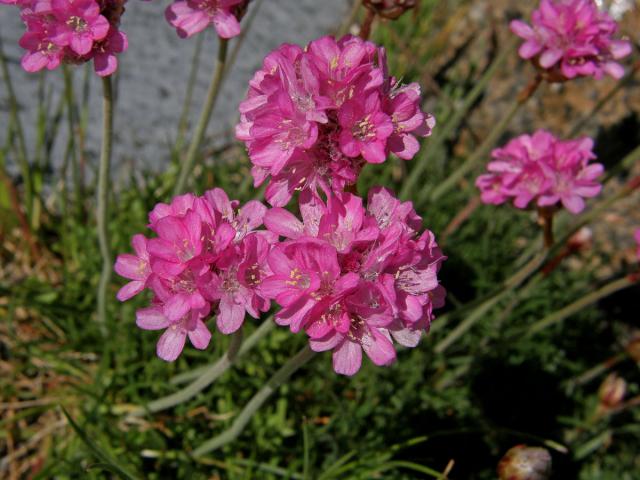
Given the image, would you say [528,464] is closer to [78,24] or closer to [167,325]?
[167,325]

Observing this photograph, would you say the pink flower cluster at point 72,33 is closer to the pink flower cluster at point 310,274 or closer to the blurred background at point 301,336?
the pink flower cluster at point 310,274

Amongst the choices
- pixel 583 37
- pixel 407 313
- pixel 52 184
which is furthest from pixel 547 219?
pixel 52 184

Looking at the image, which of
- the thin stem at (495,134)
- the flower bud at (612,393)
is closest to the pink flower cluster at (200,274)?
the thin stem at (495,134)

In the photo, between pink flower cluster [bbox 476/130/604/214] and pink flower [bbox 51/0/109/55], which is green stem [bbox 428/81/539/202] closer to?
pink flower cluster [bbox 476/130/604/214]

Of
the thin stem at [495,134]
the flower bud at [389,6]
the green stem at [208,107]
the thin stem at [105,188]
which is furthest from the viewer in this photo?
the thin stem at [495,134]

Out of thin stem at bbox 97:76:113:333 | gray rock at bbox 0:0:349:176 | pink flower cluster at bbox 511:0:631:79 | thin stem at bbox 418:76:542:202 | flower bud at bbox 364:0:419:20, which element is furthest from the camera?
gray rock at bbox 0:0:349:176

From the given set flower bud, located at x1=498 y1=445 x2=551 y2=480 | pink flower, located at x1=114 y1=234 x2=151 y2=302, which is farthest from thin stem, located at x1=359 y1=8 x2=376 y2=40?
flower bud, located at x1=498 y1=445 x2=551 y2=480

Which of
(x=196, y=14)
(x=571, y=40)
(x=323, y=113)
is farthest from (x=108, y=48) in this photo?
(x=571, y=40)

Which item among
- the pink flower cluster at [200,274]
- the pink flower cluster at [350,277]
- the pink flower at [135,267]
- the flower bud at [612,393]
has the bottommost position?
the flower bud at [612,393]
